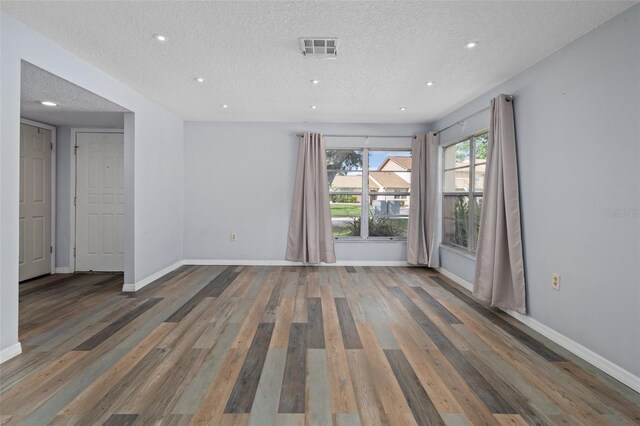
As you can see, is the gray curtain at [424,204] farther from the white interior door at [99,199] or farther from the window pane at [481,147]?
the white interior door at [99,199]

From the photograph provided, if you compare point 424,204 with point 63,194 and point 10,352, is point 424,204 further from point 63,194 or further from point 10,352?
point 63,194

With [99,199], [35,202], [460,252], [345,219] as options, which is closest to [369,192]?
[345,219]

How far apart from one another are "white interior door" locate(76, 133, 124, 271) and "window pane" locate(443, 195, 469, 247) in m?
4.90

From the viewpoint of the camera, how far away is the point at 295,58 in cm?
280

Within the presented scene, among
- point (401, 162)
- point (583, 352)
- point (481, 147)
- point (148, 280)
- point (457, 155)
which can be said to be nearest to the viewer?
point (583, 352)

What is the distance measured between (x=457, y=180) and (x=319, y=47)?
9.77 ft

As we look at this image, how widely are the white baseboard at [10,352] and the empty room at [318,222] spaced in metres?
0.02

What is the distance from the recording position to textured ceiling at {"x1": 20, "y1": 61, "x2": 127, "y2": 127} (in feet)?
8.95

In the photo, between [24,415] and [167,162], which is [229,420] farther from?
[167,162]

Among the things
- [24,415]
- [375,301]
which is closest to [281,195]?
[375,301]

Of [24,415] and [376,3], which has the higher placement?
[376,3]

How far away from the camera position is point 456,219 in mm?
4625

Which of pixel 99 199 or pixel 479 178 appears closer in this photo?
pixel 479 178

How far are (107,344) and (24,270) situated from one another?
290cm
